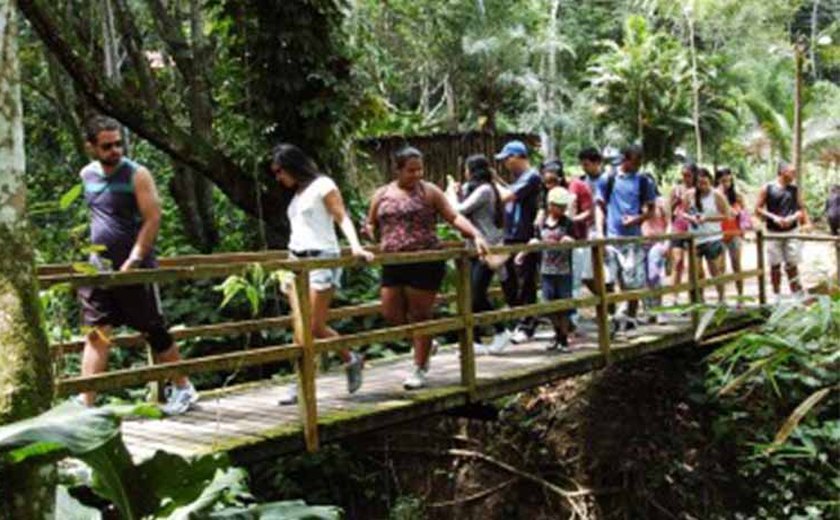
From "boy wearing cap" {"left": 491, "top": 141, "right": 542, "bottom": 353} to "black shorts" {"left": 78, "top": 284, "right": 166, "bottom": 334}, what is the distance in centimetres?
309

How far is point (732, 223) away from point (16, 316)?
25.9 ft

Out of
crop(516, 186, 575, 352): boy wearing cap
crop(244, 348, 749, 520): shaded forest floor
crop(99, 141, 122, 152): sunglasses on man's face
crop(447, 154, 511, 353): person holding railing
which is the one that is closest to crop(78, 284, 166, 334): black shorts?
crop(99, 141, 122, 152): sunglasses on man's face

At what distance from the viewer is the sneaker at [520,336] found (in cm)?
805

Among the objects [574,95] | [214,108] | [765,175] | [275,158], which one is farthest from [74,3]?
[765,175]

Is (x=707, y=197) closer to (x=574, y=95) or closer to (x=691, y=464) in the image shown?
(x=691, y=464)

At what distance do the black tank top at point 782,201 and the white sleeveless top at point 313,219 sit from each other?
20.9 feet

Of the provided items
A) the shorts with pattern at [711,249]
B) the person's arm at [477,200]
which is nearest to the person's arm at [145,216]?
the person's arm at [477,200]

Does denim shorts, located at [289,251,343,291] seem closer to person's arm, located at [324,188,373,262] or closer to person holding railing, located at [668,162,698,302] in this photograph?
person's arm, located at [324,188,373,262]

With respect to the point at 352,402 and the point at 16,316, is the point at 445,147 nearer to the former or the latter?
the point at 352,402

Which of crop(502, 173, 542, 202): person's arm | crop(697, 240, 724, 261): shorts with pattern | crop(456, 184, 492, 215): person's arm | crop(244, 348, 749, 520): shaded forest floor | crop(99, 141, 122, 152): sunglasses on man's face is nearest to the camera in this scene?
crop(99, 141, 122, 152): sunglasses on man's face

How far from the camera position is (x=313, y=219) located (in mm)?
5605

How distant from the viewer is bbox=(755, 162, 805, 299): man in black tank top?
10172 mm

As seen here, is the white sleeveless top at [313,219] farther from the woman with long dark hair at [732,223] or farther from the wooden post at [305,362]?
the woman with long dark hair at [732,223]

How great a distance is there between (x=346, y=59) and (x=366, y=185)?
3.58 meters
